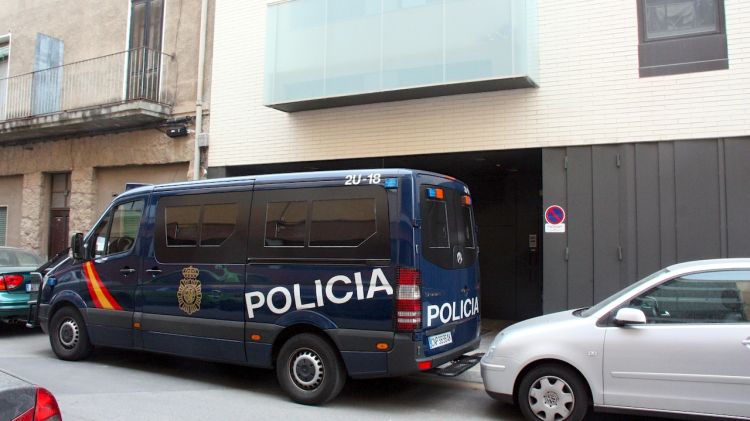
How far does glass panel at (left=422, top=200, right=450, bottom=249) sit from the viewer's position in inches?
219

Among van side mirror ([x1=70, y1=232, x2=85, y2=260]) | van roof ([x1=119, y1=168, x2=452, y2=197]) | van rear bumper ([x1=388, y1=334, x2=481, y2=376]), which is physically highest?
van roof ([x1=119, y1=168, x2=452, y2=197])

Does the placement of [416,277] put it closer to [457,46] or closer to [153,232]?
[153,232]

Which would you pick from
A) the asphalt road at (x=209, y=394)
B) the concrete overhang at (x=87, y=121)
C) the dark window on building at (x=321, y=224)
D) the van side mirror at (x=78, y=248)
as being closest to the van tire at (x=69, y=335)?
the asphalt road at (x=209, y=394)

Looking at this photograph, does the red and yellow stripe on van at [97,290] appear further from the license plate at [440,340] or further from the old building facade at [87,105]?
the old building facade at [87,105]

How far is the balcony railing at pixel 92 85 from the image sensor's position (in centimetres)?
1292

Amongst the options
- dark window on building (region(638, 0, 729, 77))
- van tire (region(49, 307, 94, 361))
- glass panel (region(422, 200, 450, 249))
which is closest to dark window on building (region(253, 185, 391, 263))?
glass panel (region(422, 200, 450, 249))

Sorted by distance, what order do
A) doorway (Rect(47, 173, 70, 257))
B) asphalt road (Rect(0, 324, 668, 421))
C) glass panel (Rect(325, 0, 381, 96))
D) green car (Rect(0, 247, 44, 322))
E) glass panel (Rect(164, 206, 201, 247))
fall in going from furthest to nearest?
1. doorway (Rect(47, 173, 70, 257))
2. glass panel (Rect(325, 0, 381, 96))
3. green car (Rect(0, 247, 44, 322))
4. glass panel (Rect(164, 206, 201, 247))
5. asphalt road (Rect(0, 324, 668, 421))

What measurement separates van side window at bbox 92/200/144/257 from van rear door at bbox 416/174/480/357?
3857 mm

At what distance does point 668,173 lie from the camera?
8.06 metres

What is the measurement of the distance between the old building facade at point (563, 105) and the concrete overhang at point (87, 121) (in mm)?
3409

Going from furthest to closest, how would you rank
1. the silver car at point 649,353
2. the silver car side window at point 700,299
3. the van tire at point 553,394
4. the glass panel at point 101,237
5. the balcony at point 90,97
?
the balcony at point 90,97, the glass panel at point 101,237, the van tire at point 553,394, the silver car side window at point 700,299, the silver car at point 649,353

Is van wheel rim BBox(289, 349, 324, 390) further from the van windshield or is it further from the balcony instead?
the balcony

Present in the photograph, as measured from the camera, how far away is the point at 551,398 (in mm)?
4918

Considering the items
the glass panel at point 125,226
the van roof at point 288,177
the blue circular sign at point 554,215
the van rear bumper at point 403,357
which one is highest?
the van roof at point 288,177
